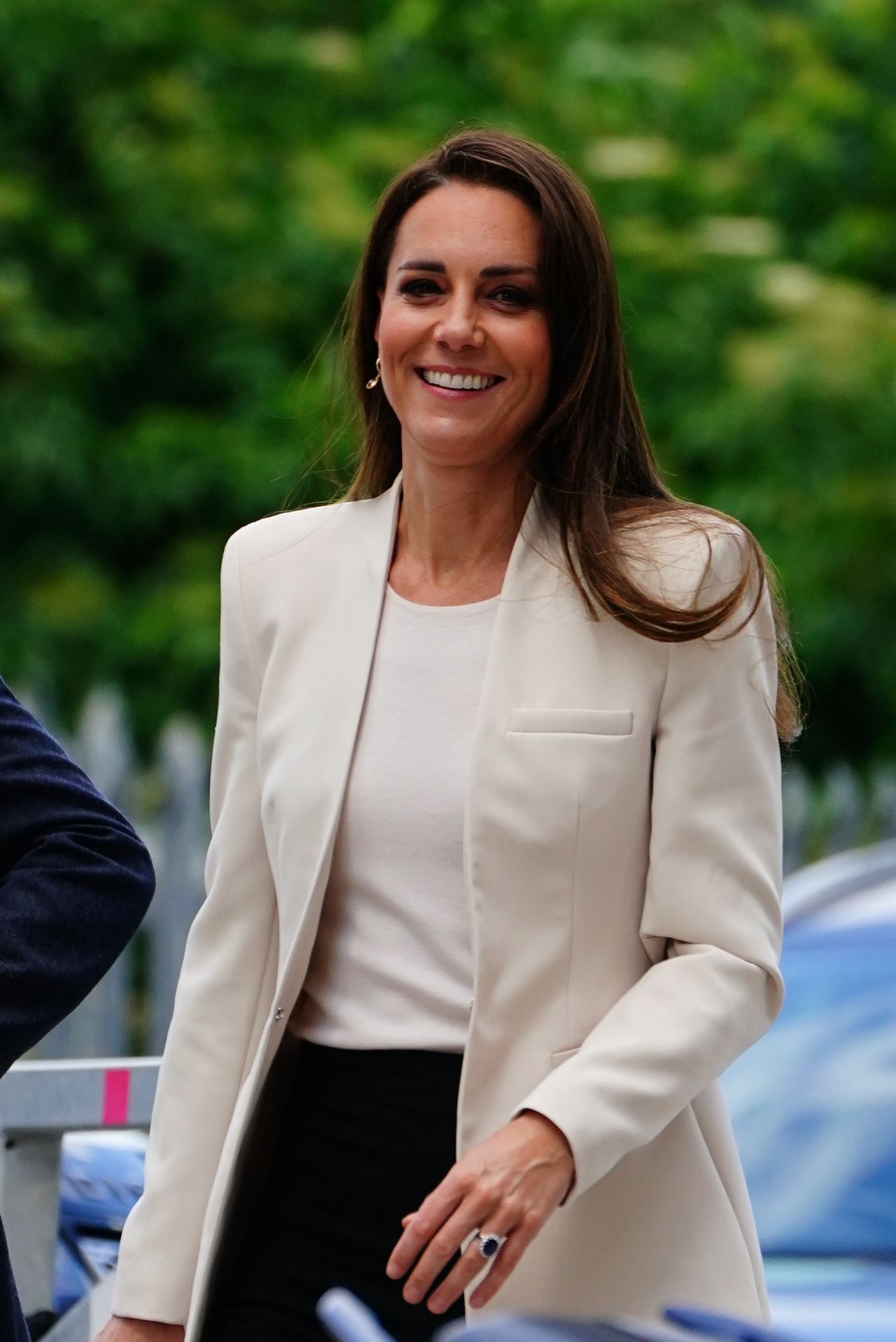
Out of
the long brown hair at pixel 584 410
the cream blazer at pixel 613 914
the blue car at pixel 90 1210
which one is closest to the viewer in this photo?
the cream blazer at pixel 613 914

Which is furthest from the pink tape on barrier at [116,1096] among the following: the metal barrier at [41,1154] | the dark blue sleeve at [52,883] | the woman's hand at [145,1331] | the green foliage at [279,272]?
the green foliage at [279,272]

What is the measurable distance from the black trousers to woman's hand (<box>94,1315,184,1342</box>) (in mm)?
71

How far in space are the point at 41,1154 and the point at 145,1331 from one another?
13.9 inches

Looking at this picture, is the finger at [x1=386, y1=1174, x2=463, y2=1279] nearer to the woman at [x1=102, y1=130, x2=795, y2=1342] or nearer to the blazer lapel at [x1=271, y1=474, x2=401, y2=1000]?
the woman at [x1=102, y1=130, x2=795, y2=1342]

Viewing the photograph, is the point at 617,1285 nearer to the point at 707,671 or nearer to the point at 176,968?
the point at 707,671

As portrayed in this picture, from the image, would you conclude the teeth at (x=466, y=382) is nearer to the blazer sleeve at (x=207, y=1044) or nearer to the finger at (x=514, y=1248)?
the blazer sleeve at (x=207, y=1044)

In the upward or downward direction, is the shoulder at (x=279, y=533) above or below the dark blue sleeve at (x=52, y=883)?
above

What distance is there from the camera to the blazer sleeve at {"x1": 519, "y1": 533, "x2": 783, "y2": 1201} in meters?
1.95

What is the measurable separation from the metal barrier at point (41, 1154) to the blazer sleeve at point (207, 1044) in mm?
244

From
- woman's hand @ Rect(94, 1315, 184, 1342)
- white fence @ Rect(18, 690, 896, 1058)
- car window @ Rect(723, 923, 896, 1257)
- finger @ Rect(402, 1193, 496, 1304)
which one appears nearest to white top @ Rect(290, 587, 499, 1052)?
finger @ Rect(402, 1193, 496, 1304)

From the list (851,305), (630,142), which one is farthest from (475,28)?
(851,305)

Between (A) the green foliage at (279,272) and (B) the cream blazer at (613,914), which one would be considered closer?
(B) the cream blazer at (613,914)

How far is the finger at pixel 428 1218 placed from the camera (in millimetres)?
1873

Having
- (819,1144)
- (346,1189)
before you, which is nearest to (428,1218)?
(346,1189)
